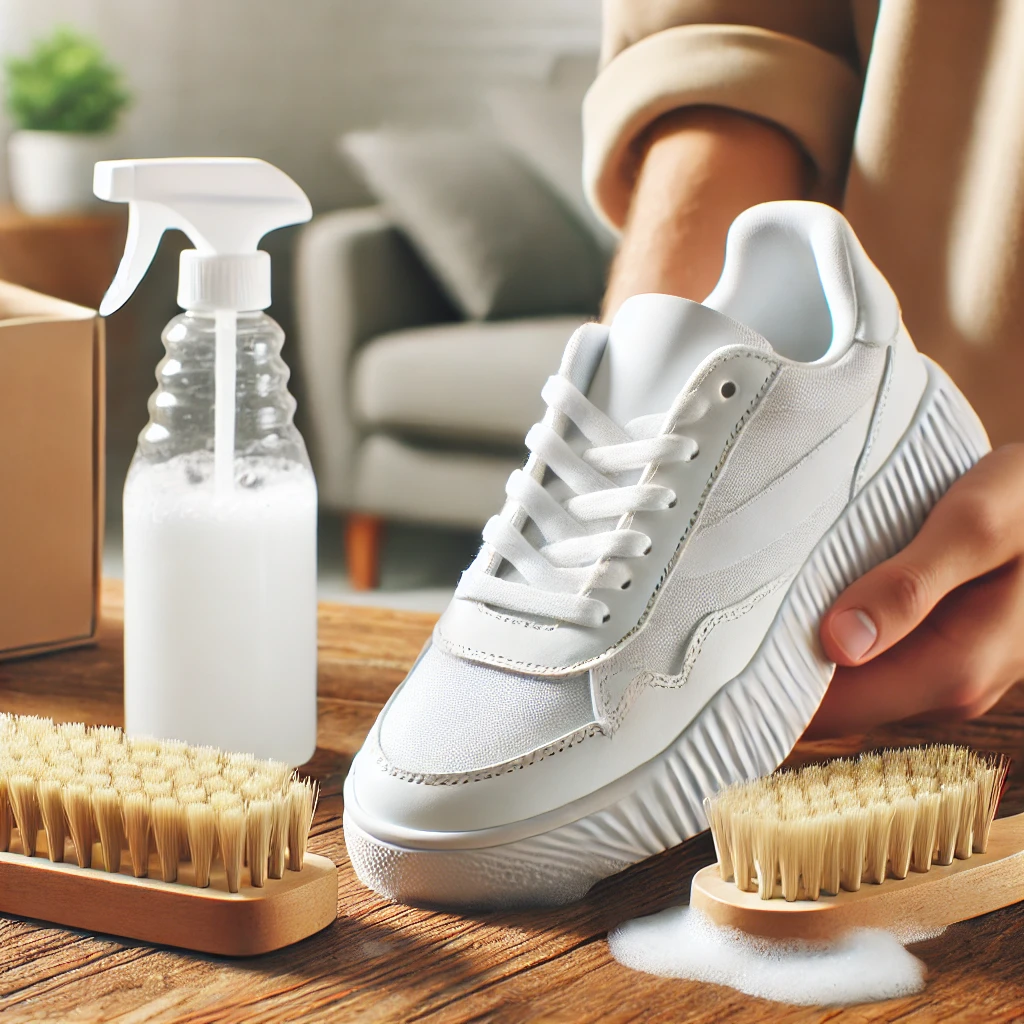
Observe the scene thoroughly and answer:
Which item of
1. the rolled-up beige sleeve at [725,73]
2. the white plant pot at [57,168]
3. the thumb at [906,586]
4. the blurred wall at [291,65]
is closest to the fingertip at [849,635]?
the thumb at [906,586]

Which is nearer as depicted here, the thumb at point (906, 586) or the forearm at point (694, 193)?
the thumb at point (906, 586)

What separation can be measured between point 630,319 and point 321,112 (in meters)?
2.83

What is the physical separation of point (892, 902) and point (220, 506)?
0.35 metres

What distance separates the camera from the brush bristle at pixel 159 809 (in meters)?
0.41

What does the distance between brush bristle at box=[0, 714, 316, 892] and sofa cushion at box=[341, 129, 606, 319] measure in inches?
75.6

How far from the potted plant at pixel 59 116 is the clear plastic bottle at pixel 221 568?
226 cm

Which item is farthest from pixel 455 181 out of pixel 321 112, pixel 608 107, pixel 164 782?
pixel 164 782

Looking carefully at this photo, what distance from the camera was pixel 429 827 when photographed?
1.44ft

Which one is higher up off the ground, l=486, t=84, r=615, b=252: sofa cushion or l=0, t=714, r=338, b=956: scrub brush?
l=486, t=84, r=615, b=252: sofa cushion

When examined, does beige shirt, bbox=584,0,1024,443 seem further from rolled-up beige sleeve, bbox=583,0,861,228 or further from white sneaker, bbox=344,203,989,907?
white sneaker, bbox=344,203,989,907

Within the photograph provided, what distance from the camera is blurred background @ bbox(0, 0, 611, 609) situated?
2.25 m

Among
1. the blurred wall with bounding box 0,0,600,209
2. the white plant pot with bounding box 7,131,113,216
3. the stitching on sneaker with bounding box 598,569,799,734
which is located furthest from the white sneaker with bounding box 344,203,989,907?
the blurred wall with bounding box 0,0,600,209

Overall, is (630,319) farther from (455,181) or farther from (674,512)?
(455,181)

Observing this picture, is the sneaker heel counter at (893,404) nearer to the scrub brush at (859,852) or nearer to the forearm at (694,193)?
the scrub brush at (859,852)
